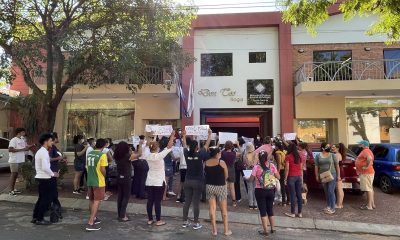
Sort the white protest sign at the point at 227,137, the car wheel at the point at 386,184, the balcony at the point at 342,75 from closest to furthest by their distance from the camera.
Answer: the white protest sign at the point at 227,137
the car wheel at the point at 386,184
the balcony at the point at 342,75

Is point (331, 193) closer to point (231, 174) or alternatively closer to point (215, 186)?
point (231, 174)

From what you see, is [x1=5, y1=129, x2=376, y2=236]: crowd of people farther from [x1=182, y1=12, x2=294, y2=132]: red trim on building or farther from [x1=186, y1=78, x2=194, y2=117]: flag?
[x1=182, y1=12, x2=294, y2=132]: red trim on building

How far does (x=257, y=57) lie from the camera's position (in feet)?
58.3

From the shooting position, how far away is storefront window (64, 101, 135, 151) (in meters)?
18.1

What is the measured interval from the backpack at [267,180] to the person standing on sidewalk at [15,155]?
22.9 feet

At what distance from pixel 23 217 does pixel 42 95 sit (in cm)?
442

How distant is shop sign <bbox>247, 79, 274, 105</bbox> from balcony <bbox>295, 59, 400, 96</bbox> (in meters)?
1.25

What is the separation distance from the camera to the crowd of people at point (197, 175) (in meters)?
7.15

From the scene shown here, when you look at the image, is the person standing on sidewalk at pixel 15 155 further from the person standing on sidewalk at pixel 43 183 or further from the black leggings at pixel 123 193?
the black leggings at pixel 123 193

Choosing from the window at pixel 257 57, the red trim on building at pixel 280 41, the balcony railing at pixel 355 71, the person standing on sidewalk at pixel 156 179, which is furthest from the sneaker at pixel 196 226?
the window at pixel 257 57

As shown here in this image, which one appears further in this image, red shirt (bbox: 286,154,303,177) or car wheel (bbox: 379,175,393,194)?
car wheel (bbox: 379,175,393,194)

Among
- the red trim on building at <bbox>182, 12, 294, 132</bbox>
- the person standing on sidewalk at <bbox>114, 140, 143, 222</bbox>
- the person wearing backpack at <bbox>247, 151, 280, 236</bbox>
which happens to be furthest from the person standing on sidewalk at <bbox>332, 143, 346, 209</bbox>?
the red trim on building at <bbox>182, 12, 294, 132</bbox>

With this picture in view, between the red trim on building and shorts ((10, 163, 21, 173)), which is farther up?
the red trim on building

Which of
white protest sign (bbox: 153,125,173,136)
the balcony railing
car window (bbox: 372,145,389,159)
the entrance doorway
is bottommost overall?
car window (bbox: 372,145,389,159)
